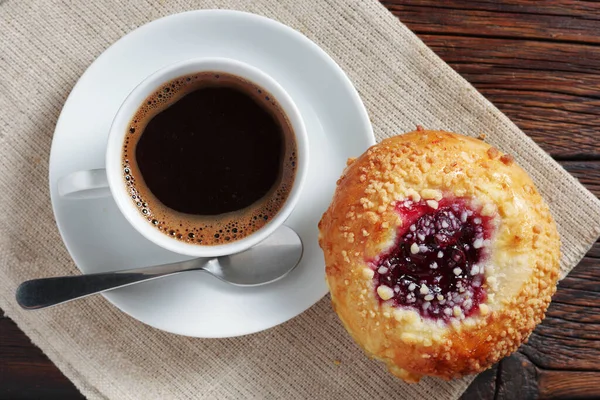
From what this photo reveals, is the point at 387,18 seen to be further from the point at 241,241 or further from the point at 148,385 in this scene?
the point at 148,385

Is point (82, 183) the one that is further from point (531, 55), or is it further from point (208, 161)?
point (531, 55)

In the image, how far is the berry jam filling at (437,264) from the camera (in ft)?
4.12

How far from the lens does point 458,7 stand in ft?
5.69

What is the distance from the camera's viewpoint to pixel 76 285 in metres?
1.42

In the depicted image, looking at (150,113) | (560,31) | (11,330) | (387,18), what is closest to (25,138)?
(150,113)

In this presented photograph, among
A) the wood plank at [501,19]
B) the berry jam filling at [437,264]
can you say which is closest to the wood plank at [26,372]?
the berry jam filling at [437,264]

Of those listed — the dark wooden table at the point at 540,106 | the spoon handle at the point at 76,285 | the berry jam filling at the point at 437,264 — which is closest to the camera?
the berry jam filling at the point at 437,264

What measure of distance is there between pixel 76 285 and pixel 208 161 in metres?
0.41

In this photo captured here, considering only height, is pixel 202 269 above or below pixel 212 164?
below

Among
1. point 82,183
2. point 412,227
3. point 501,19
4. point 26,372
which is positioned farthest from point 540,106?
point 26,372

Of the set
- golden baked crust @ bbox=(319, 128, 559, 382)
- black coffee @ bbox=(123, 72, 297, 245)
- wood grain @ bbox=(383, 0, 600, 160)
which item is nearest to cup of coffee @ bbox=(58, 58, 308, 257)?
black coffee @ bbox=(123, 72, 297, 245)

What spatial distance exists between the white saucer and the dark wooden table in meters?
0.41

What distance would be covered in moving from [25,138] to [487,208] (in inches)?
46.3

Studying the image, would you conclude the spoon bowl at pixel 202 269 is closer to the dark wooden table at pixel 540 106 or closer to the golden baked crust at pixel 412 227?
the golden baked crust at pixel 412 227
